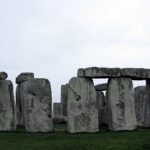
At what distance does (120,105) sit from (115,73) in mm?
1247

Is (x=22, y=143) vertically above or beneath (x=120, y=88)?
beneath

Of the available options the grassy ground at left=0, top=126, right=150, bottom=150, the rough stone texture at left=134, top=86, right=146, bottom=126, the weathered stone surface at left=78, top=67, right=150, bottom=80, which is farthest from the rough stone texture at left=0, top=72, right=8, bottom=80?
the rough stone texture at left=134, top=86, right=146, bottom=126

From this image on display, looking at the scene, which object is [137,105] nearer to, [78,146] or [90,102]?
[90,102]

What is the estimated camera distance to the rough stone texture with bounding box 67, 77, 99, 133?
19734 mm

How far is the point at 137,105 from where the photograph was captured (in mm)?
25047

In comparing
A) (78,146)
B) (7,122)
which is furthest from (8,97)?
(78,146)

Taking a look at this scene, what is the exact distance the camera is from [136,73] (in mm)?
20375

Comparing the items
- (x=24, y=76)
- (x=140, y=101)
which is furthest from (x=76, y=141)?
(x=140, y=101)

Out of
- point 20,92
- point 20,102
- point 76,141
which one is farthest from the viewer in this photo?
point 20,102

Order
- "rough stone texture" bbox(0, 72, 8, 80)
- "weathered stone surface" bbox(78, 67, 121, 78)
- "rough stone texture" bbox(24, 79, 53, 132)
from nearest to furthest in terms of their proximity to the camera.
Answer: "rough stone texture" bbox(24, 79, 53, 132) < "weathered stone surface" bbox(78, 67, 121, 78) < "rough stone texture" bbox(0, 72, 8, 80)

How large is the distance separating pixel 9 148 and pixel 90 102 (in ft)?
16.4

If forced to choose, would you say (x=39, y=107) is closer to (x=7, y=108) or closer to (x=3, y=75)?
(x=7, y=108)

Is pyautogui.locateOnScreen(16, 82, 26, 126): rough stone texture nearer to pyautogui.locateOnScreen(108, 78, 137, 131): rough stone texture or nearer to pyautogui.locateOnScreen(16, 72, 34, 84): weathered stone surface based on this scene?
pyautogui.locateOnScreen(16, 72, 34, 84): weathered stone surface

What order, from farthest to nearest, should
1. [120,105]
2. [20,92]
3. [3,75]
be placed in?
[20,92] < [3,75] < [120,105]
